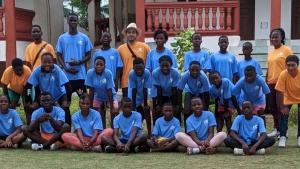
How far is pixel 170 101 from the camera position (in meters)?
7.71

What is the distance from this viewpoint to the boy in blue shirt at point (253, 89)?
727 cm

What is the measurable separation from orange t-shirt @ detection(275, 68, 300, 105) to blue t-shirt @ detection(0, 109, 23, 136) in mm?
3931

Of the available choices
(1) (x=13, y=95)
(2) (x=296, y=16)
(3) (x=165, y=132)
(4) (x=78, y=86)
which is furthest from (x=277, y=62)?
(2) (x=296, y=16)

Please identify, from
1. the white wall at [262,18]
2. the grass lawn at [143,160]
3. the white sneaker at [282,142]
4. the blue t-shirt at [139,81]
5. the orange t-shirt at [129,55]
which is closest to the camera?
the grass lawn at [143,160]

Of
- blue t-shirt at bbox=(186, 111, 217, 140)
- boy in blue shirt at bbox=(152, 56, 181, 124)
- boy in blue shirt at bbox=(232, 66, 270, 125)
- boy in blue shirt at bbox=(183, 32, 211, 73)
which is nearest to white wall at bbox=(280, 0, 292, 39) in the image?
boy in blue shirt at bbox=(183, 32, 211, 73)

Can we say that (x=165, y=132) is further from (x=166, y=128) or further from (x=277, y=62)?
(x=277, y=62)

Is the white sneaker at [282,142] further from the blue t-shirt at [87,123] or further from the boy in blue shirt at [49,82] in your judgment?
the boy in blue shirt at [49,82]

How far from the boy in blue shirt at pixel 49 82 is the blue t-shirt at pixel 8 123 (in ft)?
0.98

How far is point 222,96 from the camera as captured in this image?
7.55 metres

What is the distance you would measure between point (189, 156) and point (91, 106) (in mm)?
1930

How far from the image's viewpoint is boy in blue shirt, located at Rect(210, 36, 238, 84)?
8.05m

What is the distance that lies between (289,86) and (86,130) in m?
3.07

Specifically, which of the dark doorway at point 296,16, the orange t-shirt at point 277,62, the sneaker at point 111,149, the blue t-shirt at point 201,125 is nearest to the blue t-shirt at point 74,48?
the sneaker at point 111,149

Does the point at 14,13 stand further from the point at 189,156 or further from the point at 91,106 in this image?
the point at 189,156
